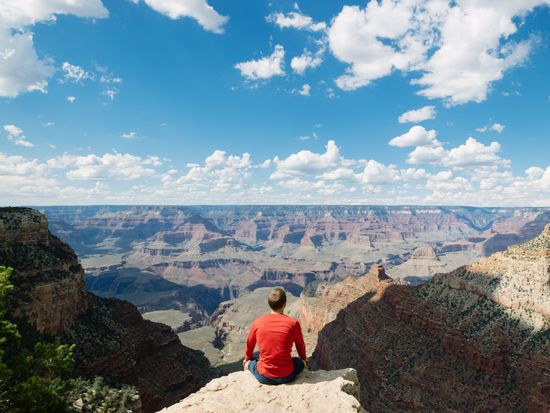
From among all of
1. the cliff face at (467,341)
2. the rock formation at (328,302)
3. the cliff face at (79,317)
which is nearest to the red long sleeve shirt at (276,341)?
the cliff face at (79,317)

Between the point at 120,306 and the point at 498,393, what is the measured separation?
65.0 metres

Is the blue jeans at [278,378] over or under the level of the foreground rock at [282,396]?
over

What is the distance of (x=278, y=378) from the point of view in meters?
15.6

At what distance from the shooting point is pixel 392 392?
224 feet

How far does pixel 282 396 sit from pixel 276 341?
2097 mm

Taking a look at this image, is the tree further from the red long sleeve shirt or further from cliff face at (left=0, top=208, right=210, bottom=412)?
cliff face at (left=0, top=208, right=210, bottom=412)

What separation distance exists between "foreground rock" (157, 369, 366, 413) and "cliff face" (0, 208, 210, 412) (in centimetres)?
4605

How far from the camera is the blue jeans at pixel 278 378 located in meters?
15.6

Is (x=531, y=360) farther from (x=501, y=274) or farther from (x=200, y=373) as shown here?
(x=200, y=373)

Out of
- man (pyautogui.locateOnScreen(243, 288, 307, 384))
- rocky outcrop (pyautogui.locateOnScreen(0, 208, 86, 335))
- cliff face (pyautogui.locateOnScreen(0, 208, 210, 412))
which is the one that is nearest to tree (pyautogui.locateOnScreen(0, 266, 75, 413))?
man (pyautogui.locateOnScreen(243, 288, 307, 384))

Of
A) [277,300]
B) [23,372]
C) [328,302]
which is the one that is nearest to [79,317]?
[23,372]

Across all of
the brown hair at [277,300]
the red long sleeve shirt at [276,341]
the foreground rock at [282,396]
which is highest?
the brown hair at [277,300]

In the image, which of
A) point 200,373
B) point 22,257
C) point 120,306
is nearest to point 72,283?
point 22,257

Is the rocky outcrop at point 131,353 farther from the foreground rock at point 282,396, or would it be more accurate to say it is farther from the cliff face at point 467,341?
the foreground rock at point 282,396
